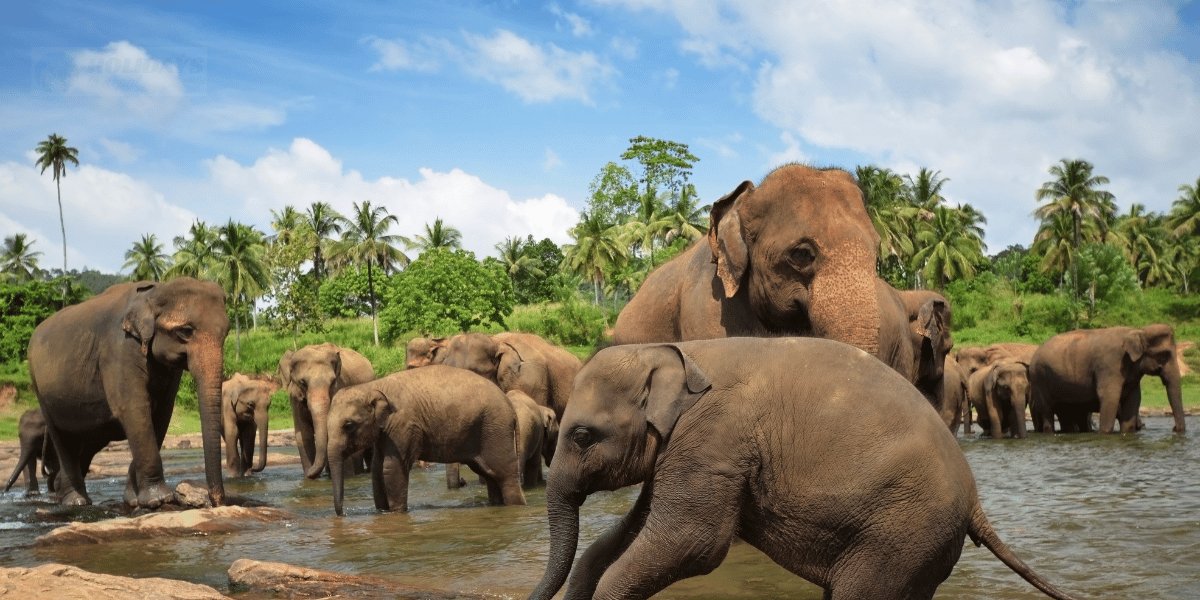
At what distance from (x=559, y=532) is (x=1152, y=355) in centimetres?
2085

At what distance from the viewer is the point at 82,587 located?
236 inches

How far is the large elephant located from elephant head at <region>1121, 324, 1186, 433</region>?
1829cm

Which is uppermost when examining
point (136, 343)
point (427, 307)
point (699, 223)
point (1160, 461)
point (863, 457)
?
point (699, 223)

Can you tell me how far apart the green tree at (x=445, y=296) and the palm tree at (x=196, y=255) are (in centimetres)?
1729

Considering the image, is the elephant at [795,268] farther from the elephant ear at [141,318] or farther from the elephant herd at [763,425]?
the elephant ear at [141,318]

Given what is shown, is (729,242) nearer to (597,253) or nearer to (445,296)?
(445,296)

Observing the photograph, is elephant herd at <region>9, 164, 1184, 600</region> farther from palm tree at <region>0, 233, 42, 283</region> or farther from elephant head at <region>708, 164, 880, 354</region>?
palm tree at <region>0, 233, 42, 283</region>

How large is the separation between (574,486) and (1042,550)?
14.5ft

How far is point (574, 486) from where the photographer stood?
504 cm

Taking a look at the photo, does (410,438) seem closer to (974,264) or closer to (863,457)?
(863,457)

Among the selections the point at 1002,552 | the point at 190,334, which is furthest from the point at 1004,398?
the point at 1002,552

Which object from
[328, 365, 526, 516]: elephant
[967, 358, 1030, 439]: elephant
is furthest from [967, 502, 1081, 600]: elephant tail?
[967, 358, 1030, 439]: elephant

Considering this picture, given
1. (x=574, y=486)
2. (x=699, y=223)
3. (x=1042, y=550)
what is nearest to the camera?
(x=574, y=486)

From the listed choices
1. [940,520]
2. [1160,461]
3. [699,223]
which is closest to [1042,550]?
[940,520]
